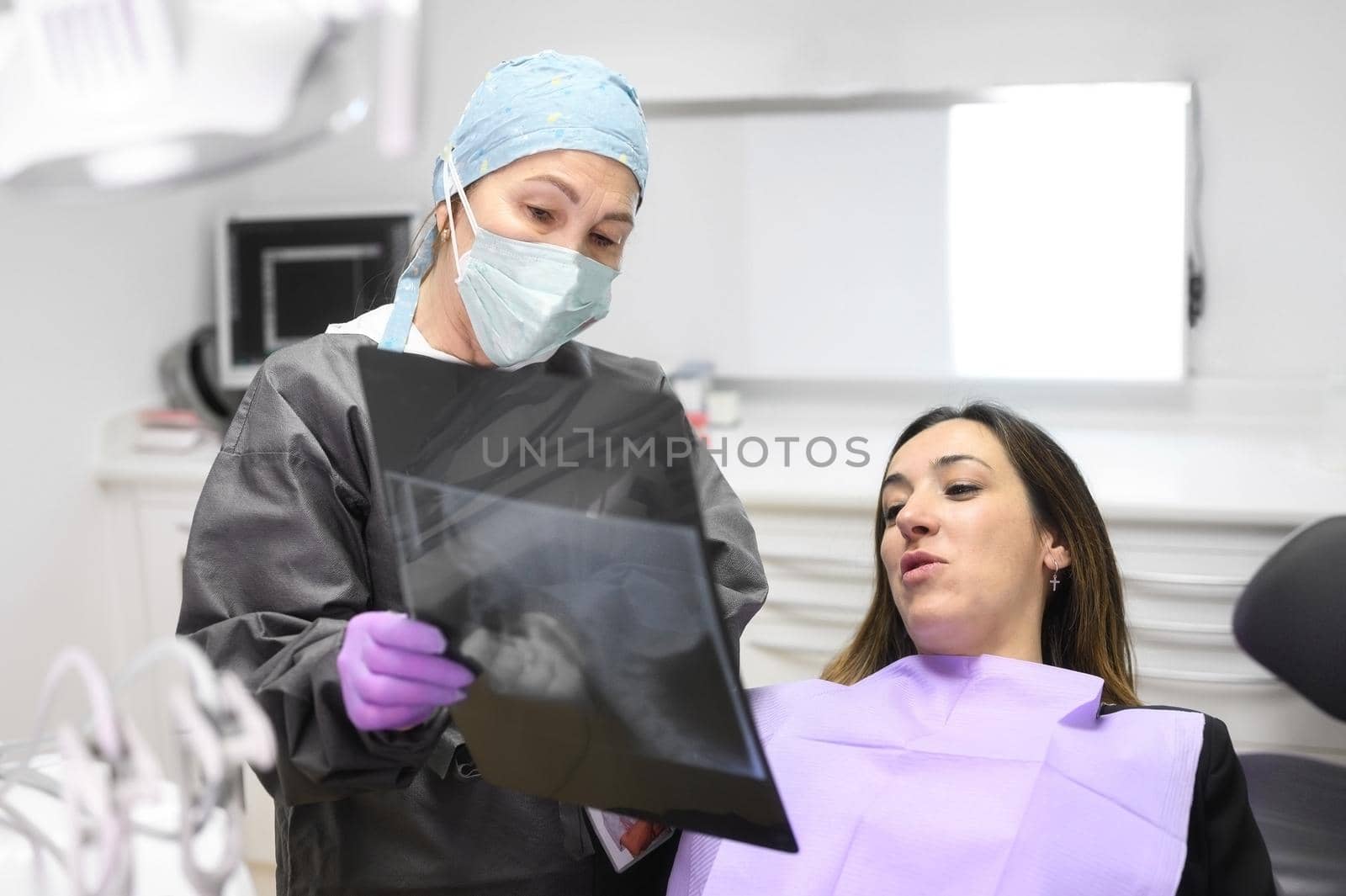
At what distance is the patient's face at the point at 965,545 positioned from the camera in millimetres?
1399

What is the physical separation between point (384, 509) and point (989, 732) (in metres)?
0.71

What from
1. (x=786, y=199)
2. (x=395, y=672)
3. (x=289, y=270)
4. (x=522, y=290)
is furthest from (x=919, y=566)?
(x=289, y=270)

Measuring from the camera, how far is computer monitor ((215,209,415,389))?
2.87m

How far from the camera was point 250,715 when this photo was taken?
566mm

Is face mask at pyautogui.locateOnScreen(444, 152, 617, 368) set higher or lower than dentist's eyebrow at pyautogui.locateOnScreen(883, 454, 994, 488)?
higher

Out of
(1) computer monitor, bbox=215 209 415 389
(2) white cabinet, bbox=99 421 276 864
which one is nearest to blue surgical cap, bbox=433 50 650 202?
(2) white cabinet, bbox=99 421 276 864

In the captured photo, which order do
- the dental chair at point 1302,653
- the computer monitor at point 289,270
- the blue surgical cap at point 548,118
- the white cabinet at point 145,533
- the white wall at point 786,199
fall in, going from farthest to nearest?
the computer monitor at point 289,270
the white cabinet at point 145,533
the white wall at point 786,199
the dental chair at point 1302,653
the blue surgical cap at point 548,118

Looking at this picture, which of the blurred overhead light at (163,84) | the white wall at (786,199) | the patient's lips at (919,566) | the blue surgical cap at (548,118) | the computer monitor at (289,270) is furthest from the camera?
the computer monitor at (289,270)

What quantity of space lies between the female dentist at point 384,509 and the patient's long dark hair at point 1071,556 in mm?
401

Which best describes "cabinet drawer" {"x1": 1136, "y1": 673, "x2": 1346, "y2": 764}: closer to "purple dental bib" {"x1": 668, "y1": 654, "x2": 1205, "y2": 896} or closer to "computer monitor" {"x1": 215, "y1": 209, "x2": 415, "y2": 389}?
"purple dental bib" {"x1": 668, "y1": 654, "x2": 1205, "y2": 896}

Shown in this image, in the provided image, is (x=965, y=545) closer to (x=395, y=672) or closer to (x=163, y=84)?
(x=395, y=672)

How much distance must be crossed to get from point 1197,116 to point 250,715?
2490 millimetres

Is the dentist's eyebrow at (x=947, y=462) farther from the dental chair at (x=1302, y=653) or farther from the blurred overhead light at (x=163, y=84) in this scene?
the blurred overhead light at (x=163, y=84)

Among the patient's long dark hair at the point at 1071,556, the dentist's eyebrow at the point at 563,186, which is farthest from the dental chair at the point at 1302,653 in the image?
the dentist's eyebrow at the point at 563,186
